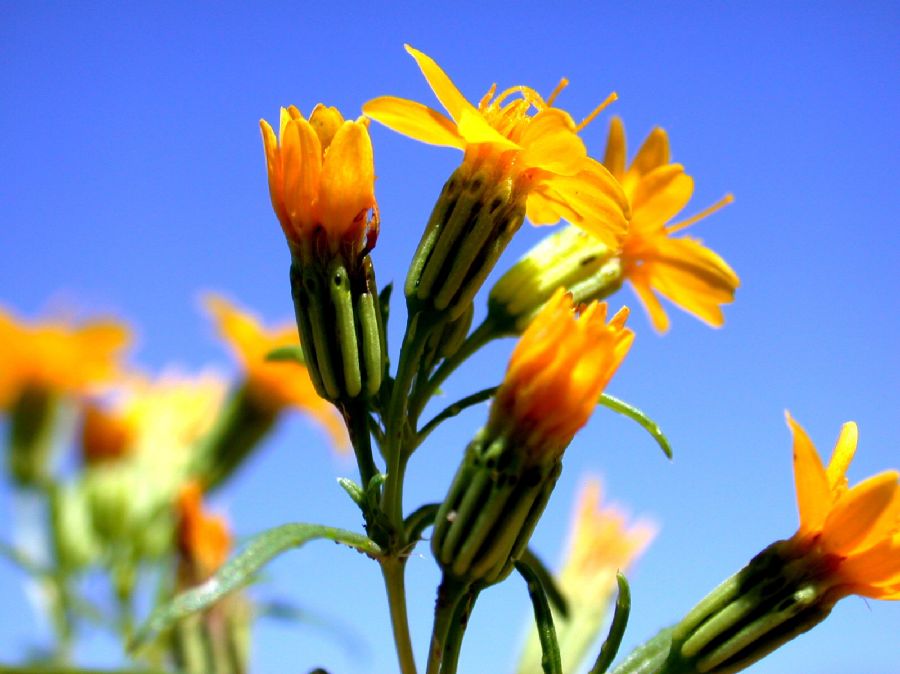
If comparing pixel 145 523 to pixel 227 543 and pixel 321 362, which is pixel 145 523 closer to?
pixel 227 543

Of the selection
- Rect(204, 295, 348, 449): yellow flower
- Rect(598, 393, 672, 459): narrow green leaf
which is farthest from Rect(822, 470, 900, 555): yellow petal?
Rect(204, 295, 348, 449): yellow flower

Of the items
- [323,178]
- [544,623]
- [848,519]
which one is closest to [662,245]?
[848,519]

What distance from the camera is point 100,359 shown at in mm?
5758

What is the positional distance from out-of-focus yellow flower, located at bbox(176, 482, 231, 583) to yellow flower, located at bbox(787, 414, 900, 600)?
242 cm

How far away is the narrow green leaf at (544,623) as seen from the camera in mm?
1841

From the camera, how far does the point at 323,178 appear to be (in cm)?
200

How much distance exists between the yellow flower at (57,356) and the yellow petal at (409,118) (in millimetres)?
4153

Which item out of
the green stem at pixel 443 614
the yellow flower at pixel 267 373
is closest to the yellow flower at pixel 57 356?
the yellow flower at pixel 267 373

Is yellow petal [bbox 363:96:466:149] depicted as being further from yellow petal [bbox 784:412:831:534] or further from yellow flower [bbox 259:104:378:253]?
yellow petal [bbox 784:412:831:534]

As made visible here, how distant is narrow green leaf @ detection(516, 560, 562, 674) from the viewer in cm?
184

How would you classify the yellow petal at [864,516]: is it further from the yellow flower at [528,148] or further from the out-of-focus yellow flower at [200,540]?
the out-of-focus yellow flower at [200,540]

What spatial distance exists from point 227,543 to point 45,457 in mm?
1721

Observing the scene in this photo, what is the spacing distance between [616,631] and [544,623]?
14cm

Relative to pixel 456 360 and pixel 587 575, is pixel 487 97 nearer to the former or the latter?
pixel 456 360
